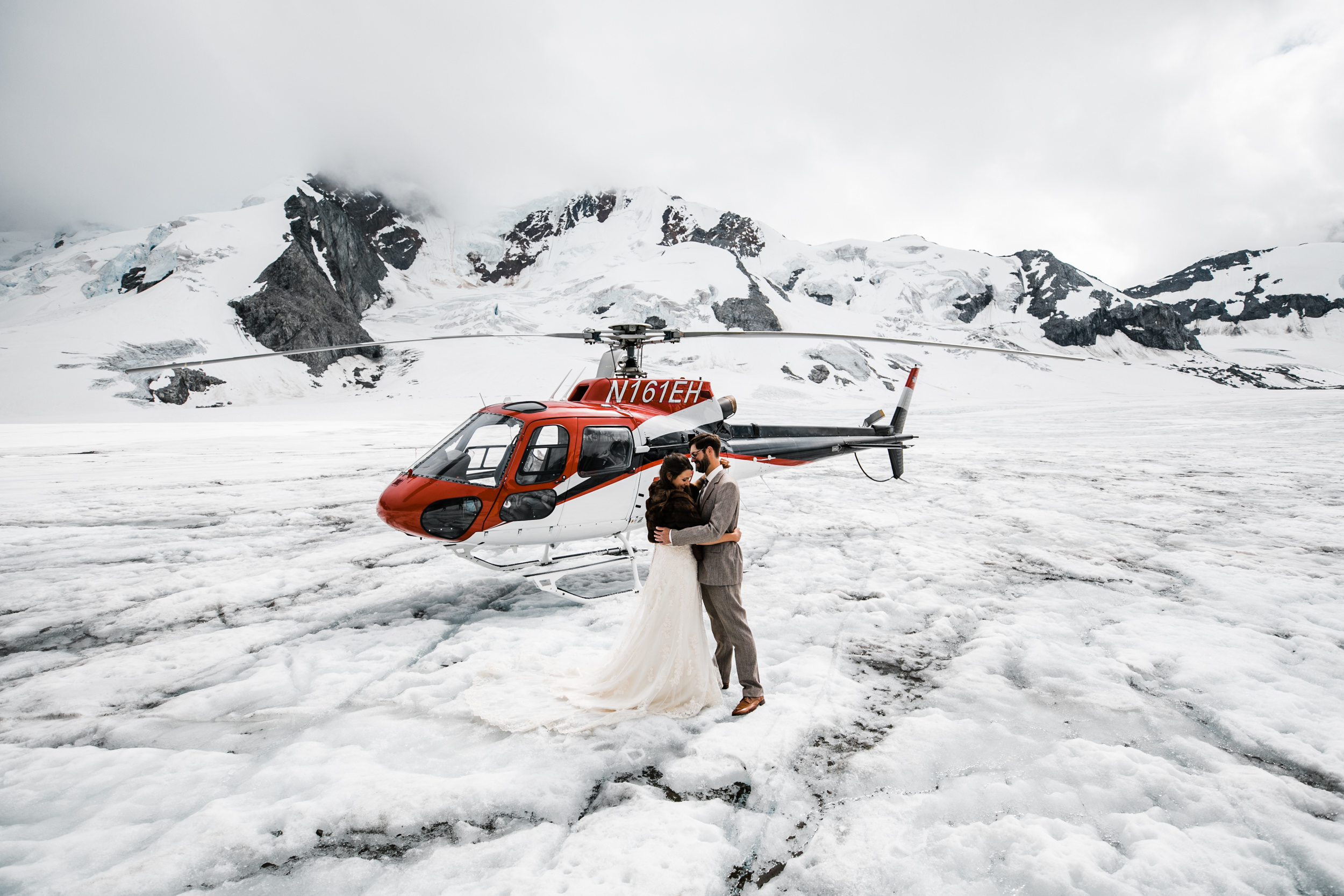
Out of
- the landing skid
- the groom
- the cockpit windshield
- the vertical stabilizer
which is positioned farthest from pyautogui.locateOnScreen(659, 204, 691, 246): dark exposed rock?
the groom

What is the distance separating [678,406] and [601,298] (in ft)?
230

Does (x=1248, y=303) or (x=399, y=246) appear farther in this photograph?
(x=1248, y=303)

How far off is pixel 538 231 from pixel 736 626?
415 feet

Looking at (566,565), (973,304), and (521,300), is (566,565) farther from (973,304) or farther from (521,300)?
(973,304)

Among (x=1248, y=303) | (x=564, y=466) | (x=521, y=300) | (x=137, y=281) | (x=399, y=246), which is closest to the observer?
(x=564, y=466)

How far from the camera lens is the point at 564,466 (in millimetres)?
6129

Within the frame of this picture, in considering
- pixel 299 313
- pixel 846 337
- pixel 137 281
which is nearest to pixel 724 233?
pixel 299 313

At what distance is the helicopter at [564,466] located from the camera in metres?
5.76

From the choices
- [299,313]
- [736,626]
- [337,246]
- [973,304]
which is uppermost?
[973,304]

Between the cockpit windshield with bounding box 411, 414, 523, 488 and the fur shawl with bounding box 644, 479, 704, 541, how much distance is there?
2.62 m

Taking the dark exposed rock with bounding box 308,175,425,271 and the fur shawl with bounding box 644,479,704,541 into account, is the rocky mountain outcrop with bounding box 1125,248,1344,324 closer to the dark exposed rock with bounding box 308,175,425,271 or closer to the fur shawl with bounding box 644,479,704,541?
the dark exposed rock with bounding box 308,175,425,271

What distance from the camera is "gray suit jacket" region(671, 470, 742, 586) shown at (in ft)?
12.1

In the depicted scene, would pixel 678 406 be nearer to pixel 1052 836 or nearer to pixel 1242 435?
pixel 1052 836

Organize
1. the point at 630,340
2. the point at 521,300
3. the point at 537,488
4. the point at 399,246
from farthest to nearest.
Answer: the point at 399,246 → the point at 521,300 → the point at 630,340 → the point at 537,488
